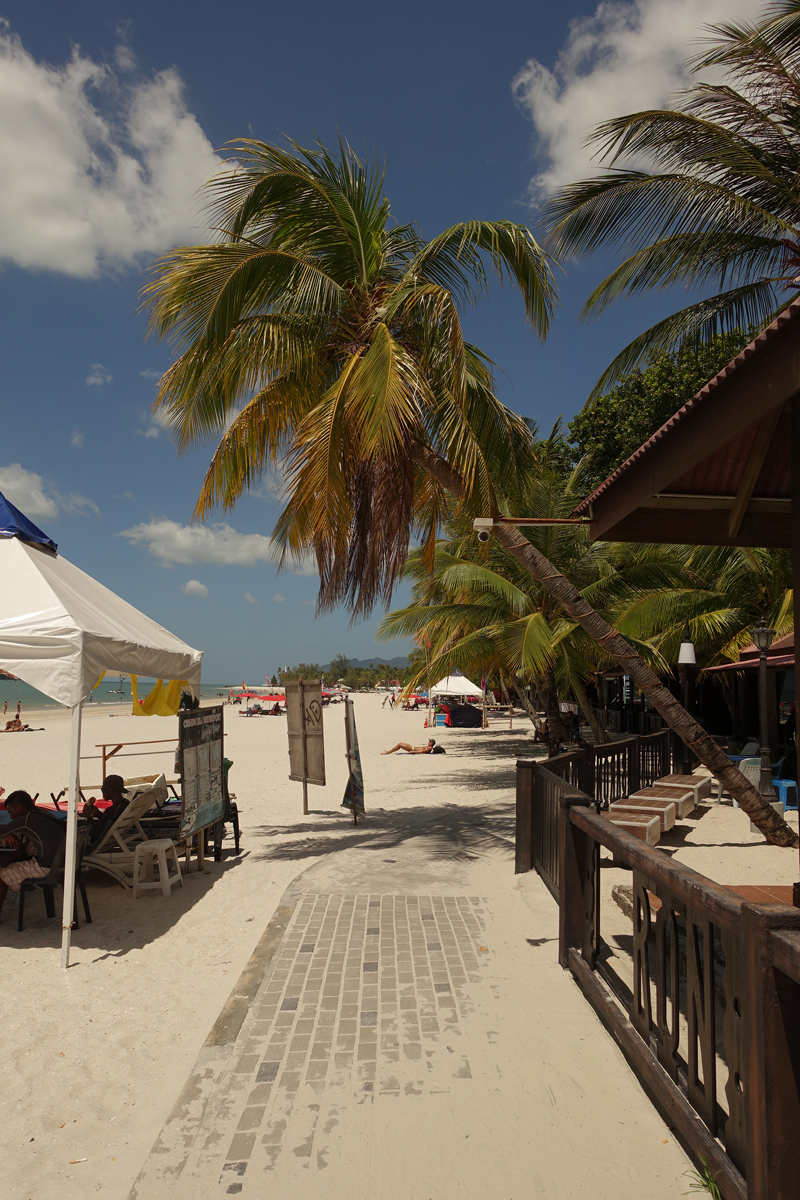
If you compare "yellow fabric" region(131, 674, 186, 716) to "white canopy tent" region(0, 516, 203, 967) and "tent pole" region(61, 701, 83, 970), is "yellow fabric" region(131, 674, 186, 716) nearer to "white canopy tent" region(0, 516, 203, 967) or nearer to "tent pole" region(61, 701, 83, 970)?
"white canopy tent" region(0, 516, 203, 967)

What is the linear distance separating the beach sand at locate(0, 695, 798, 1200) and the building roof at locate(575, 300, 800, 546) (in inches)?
114

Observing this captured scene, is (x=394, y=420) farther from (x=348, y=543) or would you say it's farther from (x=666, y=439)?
(x=666, y=439)

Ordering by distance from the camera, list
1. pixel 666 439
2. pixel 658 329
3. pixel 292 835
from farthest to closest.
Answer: pixel 292 835
pixel 658 329
pixel 666 439

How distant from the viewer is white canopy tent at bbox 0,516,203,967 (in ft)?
17.9

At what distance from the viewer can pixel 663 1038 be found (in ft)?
10.3

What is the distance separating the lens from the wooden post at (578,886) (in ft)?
14.7

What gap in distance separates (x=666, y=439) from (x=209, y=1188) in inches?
145

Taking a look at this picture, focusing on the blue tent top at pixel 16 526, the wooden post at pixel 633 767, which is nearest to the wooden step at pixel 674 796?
the wooden post at pixel 633 767

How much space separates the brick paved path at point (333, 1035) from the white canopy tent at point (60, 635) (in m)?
1.98

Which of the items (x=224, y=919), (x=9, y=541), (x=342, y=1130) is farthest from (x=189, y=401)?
(x=342, y=1130)

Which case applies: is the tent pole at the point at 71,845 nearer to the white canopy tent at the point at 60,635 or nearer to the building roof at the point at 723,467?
the white canopy tent at the point at 60,635

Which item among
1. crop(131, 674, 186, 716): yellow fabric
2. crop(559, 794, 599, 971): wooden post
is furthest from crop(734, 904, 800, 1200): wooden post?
crop(131, 674, 186, 716): yellow fabric

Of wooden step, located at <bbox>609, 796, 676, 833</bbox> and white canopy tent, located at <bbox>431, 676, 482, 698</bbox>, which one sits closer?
wooden step, located at <bbox>609, 796, 676, 833</bbox>

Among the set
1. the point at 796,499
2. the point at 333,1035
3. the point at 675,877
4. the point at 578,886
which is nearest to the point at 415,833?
the point at 578,886
